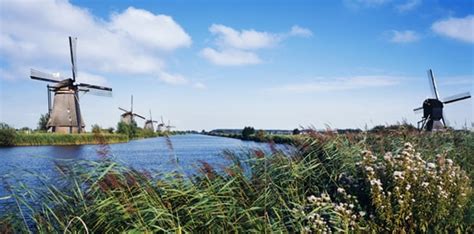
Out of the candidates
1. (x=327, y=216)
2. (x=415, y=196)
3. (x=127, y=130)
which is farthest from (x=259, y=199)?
(x=127, y=130)

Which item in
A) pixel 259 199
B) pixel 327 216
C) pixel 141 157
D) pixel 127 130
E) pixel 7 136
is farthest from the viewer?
pixel 127 130

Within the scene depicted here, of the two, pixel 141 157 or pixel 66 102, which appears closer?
pixel 141 157

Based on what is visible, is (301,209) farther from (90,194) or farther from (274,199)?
(90,194)

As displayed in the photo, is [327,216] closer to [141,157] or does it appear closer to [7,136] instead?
[141,157]

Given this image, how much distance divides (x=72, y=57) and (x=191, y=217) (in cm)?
4325

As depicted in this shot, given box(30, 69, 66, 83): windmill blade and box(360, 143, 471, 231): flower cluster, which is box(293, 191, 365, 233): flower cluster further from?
box(30, 69, 66, 83): windmill blade

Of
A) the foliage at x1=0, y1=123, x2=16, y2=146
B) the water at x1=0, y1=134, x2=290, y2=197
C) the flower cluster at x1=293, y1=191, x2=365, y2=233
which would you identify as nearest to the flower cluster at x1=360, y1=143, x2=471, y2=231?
the flower cluster at x1=293, y1=191, x2=365, y2=233

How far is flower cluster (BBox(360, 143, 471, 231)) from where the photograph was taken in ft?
14.8

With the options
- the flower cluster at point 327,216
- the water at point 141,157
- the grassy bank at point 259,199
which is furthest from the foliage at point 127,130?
the flower cluster at point 327,216

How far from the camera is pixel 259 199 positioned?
4.56 metres

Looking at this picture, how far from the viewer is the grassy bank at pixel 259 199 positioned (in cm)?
384

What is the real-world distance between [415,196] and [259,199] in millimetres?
1866

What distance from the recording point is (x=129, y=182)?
4254 millimetres

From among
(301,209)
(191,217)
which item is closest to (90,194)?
(191,217)
